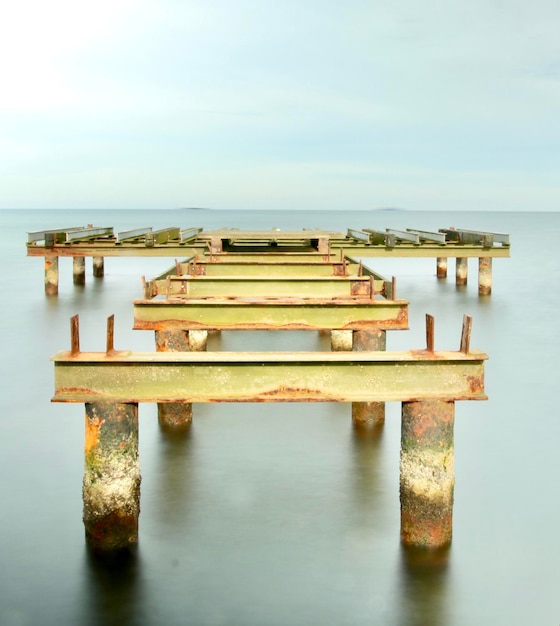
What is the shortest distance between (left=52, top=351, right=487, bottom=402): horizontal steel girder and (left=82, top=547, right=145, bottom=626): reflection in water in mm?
2174

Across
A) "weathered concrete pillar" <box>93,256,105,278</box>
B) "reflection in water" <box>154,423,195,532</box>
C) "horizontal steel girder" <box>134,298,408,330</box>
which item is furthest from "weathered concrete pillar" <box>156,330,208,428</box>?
"weathered concrete pillar" <box>93,256,105,278</box>

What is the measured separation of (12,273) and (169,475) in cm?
4667

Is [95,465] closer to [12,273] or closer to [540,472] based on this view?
[540,472]

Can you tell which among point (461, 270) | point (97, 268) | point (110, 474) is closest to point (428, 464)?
point (110, 474)

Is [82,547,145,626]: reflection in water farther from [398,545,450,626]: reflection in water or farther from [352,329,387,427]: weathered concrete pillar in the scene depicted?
[352,329,387,427]: weathered concrete pillar

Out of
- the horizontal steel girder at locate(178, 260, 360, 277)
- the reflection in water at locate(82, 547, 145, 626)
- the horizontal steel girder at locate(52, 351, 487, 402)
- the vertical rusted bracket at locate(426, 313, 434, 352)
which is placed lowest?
the reflection in water at locate(82, 547, 145, 626)

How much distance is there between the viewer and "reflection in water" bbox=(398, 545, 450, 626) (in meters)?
8.21

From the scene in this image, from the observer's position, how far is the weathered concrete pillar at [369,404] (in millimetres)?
11586

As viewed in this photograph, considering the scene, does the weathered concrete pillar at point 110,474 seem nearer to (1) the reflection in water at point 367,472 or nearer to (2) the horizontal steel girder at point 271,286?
(1) the reflection in water at point 367,472

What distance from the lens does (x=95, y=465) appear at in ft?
25.0

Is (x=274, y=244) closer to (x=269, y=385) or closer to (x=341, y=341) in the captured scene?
(x=341, y=341)

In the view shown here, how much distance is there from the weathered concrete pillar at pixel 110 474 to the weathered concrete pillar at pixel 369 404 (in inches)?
190

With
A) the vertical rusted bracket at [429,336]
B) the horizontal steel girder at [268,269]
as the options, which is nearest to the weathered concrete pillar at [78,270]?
the horizontal steel girder at [268,269]

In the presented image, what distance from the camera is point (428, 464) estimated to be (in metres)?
7.61
